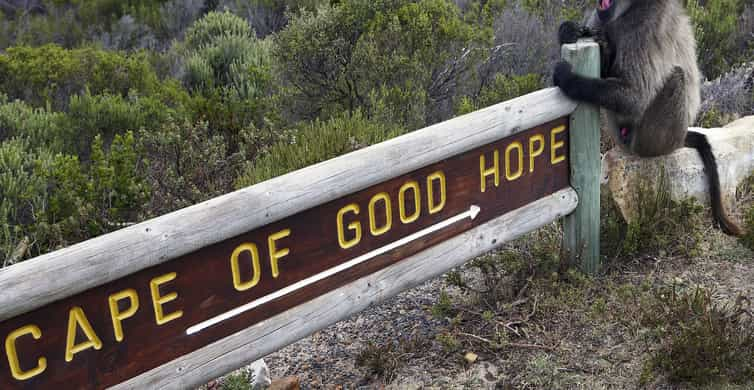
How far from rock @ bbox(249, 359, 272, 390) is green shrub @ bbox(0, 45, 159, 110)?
3732 mm

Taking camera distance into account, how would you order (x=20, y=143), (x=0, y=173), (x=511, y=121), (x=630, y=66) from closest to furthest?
(x=511, y=121) → (x=630, y=66) → (x=0, y=173) → (x=20, y=143)

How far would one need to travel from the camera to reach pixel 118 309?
211 cm

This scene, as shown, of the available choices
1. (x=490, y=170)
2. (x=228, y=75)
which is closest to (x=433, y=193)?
(x=490, y=170)

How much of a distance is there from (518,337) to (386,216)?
862 mm

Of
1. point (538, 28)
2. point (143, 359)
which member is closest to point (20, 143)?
point (143, 359)

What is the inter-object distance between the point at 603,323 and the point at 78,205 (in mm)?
2768

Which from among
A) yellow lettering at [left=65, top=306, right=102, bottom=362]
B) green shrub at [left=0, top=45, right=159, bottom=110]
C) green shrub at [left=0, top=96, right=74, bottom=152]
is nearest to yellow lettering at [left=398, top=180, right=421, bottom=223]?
yellow lettering at [left=65, top=306, right=102, bottom=362]

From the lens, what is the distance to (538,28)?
22.7 ft

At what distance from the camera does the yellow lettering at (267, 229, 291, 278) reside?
2.41 metres

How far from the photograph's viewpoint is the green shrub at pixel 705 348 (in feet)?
8.93

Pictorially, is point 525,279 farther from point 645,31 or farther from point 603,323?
point 645,31

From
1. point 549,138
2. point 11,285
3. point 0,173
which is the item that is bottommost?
point 0,173

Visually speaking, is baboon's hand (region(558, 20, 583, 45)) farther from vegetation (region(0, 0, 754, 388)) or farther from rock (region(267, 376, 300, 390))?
rock (region(267, 376, 300, 390))

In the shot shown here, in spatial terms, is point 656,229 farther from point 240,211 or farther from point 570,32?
point 240,211
